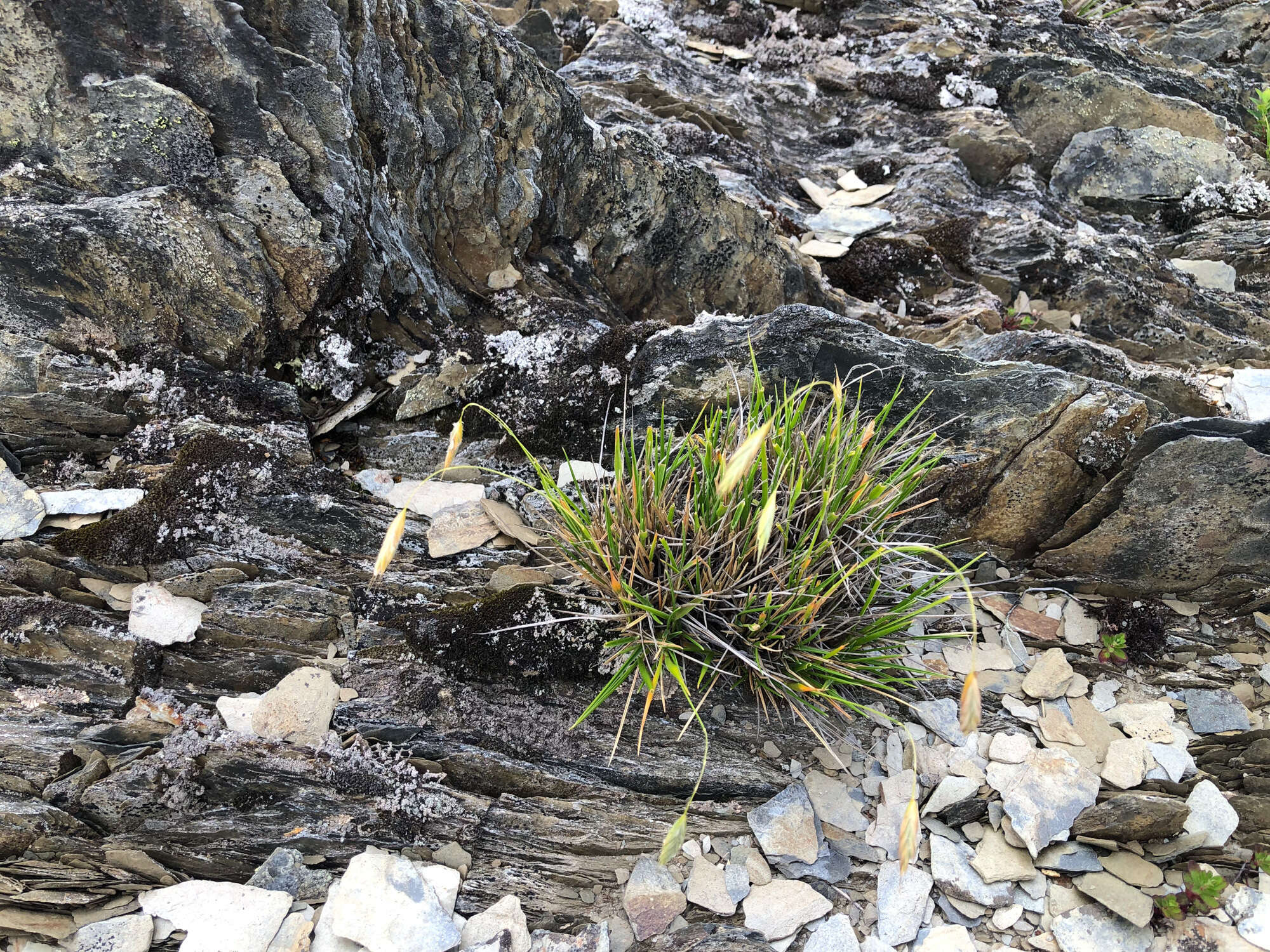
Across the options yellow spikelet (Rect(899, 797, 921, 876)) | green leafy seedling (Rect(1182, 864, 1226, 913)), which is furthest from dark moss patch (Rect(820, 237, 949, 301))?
yellow spikelet (Rect(899, 797, 921, 876))

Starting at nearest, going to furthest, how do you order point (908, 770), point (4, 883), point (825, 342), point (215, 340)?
1. point (4, 883)
2. point (908, 770)
3. point (215, 340)
4. point (825, 342)

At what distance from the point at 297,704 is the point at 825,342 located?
3.79 meters

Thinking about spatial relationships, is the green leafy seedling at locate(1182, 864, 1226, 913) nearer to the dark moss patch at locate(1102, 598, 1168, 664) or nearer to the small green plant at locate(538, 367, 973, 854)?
the dark moss patch at locate(1102, 598, 1168, 664)

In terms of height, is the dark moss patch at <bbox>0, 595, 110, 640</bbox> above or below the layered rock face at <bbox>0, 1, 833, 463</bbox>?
below

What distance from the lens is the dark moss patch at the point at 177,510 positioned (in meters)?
3.90

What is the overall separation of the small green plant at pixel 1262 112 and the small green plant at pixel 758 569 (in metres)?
9.47

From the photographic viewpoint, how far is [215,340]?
14.9 ft

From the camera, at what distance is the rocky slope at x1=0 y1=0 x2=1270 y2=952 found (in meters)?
3.64

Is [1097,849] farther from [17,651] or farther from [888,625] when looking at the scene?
[17,651]

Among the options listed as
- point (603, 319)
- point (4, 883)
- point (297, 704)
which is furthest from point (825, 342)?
point (4, 883)

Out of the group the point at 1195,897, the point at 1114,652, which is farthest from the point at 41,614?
the point at 1114,652

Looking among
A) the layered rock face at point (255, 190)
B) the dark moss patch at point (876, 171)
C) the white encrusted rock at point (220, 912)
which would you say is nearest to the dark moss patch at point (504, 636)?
the white encrusted rock at point (220, 912)

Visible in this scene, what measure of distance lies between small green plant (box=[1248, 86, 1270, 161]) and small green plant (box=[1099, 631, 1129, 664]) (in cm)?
856

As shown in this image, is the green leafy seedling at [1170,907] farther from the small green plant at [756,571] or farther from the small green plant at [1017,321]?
the small green plant at [1017,321]
